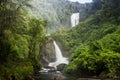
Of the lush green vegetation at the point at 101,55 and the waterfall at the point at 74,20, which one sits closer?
the lush green vegetation at the point at 101,55

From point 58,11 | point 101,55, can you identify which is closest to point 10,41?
point 101,55

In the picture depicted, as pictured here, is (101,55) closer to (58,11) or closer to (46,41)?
(46,41)

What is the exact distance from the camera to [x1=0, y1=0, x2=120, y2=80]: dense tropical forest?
1391 inches

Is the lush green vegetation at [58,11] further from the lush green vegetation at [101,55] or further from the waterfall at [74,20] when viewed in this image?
the lush green vegetation at [101,55]

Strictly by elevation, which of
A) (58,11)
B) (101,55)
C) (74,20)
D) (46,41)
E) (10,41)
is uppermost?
(58,11)

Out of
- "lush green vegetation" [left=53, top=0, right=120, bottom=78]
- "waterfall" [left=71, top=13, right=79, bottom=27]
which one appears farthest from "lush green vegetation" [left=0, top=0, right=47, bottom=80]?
Answer: "waterfall" [left=71, top=13, right=79, bottom=27]

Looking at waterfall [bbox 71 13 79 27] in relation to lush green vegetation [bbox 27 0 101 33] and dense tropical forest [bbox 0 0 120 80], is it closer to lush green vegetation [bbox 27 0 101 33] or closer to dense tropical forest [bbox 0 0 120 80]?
lush green vegetation [bbox 27 0 101 33]

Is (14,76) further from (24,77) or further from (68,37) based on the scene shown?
(68,37)

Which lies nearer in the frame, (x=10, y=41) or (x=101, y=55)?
(x=10, y=41)

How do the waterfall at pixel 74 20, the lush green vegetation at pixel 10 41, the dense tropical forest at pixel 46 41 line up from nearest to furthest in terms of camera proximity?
the lush green vegetation at pixel 10 41 < the dense tropical forest at pixel 46 41 < the waterfall at pixel 74 20

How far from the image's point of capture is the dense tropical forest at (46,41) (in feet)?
116

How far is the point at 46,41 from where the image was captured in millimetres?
61469

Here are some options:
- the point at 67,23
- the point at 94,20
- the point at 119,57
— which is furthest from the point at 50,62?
the point at 67,23

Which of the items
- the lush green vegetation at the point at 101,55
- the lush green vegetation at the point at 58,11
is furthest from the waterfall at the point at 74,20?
the lush green vegetation at the point at 101,55
